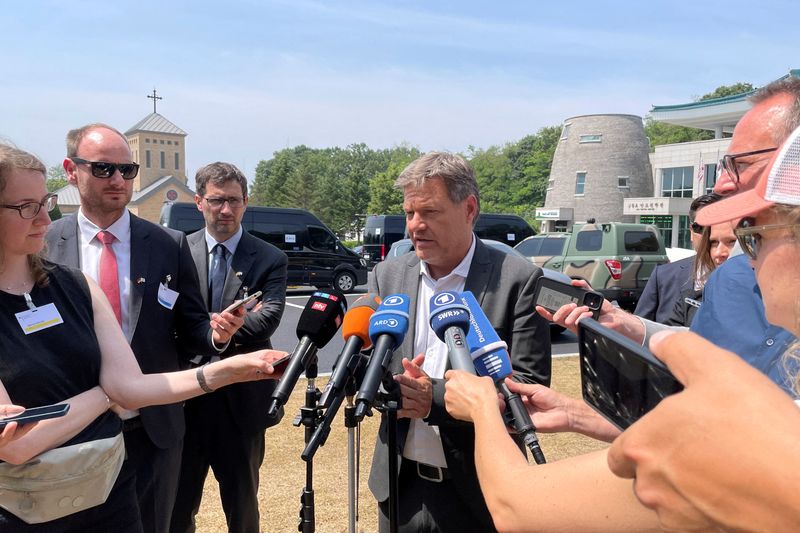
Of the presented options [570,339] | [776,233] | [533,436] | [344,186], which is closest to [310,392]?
[533,436]

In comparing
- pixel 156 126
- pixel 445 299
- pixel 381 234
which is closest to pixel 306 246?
pixel 381 234

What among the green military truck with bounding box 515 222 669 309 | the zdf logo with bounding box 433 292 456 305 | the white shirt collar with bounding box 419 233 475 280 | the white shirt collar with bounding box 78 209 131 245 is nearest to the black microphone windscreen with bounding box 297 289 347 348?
the zdf logo with bounding box 433 292 456 305

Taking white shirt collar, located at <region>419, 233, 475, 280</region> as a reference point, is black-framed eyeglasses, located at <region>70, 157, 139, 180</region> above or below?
above

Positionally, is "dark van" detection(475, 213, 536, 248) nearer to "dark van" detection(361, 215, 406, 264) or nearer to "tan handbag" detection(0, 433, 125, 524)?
"dark van" detection(361, 215, 406, 264)

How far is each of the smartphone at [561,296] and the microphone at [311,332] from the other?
793 mm

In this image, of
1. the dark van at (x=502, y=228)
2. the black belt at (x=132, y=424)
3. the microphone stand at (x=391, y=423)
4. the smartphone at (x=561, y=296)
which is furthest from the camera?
the dark van at (x=502, y=228)

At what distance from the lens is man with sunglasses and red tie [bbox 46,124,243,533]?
2928mm

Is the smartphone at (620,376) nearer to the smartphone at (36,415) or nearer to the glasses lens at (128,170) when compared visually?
the smartphone at (36,415)

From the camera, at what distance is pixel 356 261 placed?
64.6ft

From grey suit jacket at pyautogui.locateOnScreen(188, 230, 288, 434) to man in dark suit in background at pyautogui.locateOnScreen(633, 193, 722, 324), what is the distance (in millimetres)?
2933

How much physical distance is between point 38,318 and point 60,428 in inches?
16.7

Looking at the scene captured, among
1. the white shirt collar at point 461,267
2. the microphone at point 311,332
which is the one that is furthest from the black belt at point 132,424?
the white shirt collar at point 461,267

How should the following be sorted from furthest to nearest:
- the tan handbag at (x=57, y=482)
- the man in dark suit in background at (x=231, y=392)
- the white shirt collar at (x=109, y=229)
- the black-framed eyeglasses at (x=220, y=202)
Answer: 1. the black-framed eyeglasses at (x=220, y=202)
2. the man in dark suit in background at (x=231, y=392)
3. the white shirt collar at (x=109, y=229)
4. the tan handbag at (x=57, y=482)

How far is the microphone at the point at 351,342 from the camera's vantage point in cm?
167
